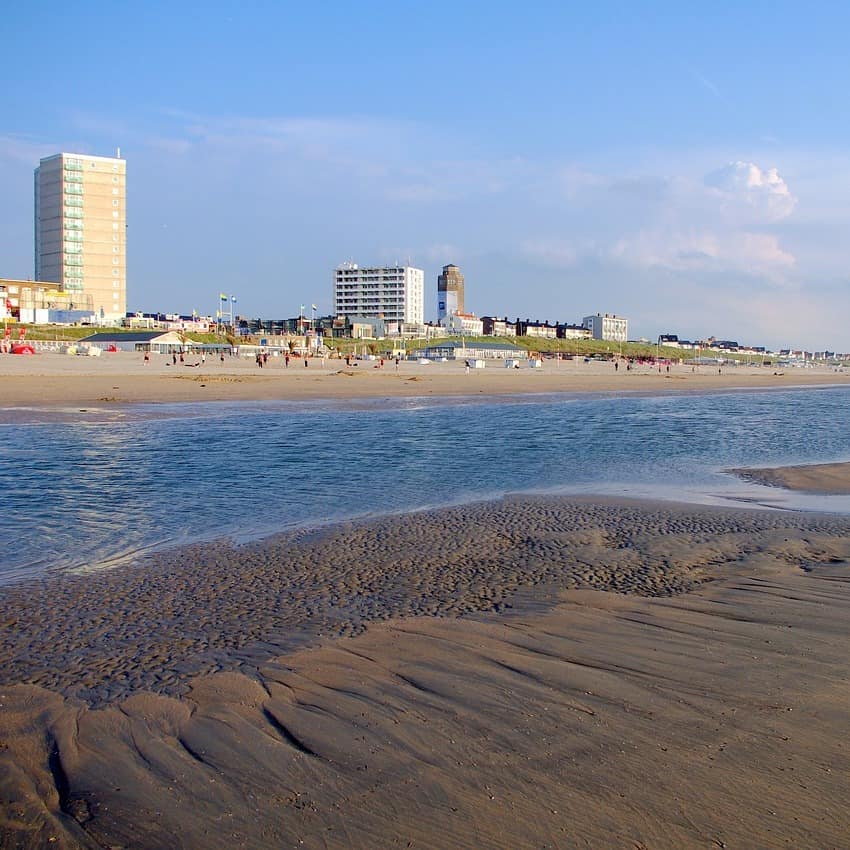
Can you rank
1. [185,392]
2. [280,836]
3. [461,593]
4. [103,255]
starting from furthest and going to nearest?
[103,255] < [185,392] < [461,593] < [280,836]

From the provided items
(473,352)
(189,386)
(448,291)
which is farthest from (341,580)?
(448,291)

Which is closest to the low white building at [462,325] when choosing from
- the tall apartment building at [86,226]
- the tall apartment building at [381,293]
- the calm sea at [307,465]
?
the tall apartment building at [381,293]

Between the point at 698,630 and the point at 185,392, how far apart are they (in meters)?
33.3

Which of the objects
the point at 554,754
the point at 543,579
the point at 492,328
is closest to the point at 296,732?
the point at 554,754

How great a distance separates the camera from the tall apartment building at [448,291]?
194625 millimetres

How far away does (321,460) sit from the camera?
50.3ft

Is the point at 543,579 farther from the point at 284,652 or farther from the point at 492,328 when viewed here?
the point at 492,328

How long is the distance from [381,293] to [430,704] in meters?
176

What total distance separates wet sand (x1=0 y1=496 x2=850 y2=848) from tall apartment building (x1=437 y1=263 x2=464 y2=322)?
618ft

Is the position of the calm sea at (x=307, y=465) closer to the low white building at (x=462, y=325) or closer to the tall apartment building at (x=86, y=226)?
the tall apartment building at (x=86, y=226)

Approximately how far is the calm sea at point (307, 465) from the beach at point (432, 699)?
1.74 meters

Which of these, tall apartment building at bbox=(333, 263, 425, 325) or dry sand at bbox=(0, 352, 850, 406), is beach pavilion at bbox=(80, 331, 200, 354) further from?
tall apartment building at bbox=(333, 263, 425, 325)

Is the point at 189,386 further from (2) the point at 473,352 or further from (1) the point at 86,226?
(1) the point at 86,226

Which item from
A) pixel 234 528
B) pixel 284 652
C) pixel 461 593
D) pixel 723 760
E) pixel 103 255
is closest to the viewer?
pixel 723 760
